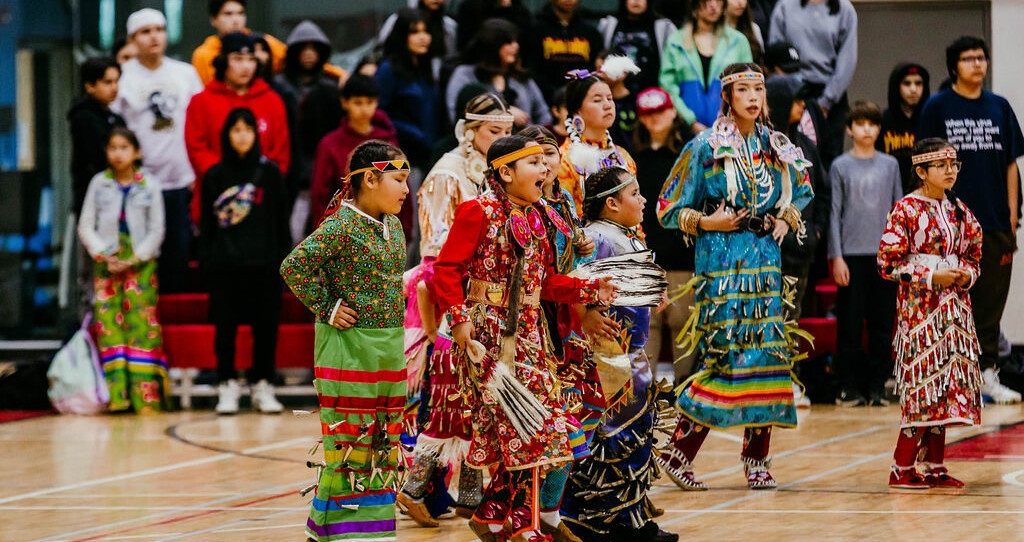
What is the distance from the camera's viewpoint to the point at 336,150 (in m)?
10.1

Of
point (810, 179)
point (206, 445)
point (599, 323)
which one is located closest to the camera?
point (599, 323)

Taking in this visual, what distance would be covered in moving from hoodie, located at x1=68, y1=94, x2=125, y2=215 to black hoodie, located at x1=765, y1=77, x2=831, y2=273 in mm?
4892

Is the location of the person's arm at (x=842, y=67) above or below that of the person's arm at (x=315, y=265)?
above

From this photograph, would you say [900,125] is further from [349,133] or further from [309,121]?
[309,121]

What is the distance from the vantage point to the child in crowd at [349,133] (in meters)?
10.0

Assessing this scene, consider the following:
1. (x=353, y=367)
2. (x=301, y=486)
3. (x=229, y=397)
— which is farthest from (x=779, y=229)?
(x=229, y=397)

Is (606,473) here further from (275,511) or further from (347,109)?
(347,109)

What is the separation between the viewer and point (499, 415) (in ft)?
16.8

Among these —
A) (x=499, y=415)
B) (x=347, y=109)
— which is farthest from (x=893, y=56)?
(x=499, y=415)

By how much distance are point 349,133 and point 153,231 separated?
167 cm

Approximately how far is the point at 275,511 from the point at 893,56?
782 centimetres

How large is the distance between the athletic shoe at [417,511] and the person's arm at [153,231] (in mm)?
5078

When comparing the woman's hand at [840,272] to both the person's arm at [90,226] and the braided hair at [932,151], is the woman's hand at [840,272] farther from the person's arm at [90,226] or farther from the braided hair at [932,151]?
the person's arm at [90,226]

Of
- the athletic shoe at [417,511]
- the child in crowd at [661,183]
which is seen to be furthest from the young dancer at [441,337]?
the child in crowd at [661,183]
